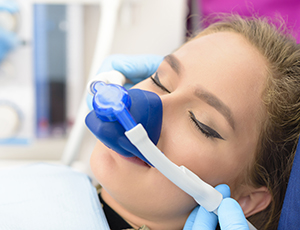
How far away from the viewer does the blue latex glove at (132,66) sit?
3.65ft

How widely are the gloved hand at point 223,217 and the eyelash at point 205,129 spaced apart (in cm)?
15

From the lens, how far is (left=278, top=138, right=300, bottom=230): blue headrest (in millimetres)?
639

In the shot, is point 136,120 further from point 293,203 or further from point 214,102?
point 293,203

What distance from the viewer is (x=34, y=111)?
150 centimetres

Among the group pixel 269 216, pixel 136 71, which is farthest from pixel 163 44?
pixel 269 216

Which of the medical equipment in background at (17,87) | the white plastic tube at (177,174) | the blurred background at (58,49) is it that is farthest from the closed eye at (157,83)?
the medical equipment in background at (17,87)

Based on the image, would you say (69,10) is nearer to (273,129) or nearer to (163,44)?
(163,44)

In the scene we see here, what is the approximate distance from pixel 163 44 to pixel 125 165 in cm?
93

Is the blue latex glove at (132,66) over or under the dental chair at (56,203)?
over

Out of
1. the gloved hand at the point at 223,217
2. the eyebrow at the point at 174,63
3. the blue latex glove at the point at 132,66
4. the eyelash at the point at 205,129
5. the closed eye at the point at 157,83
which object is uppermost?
the eyebrow at the point at 174,63

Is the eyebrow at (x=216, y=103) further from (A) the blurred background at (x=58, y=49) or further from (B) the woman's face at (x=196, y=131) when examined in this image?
(A) the blurred background at (x=58, y=49)

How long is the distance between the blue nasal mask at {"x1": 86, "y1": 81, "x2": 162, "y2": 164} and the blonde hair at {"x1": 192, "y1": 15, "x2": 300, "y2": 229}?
327 mm

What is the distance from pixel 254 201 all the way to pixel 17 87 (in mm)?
1216

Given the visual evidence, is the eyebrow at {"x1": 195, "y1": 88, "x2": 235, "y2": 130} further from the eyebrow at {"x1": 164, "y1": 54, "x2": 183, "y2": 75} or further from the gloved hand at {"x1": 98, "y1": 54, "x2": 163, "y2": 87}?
the gloved hand at {"x1": 98, "y1": 54, "x2": 163, "y2": 87}
